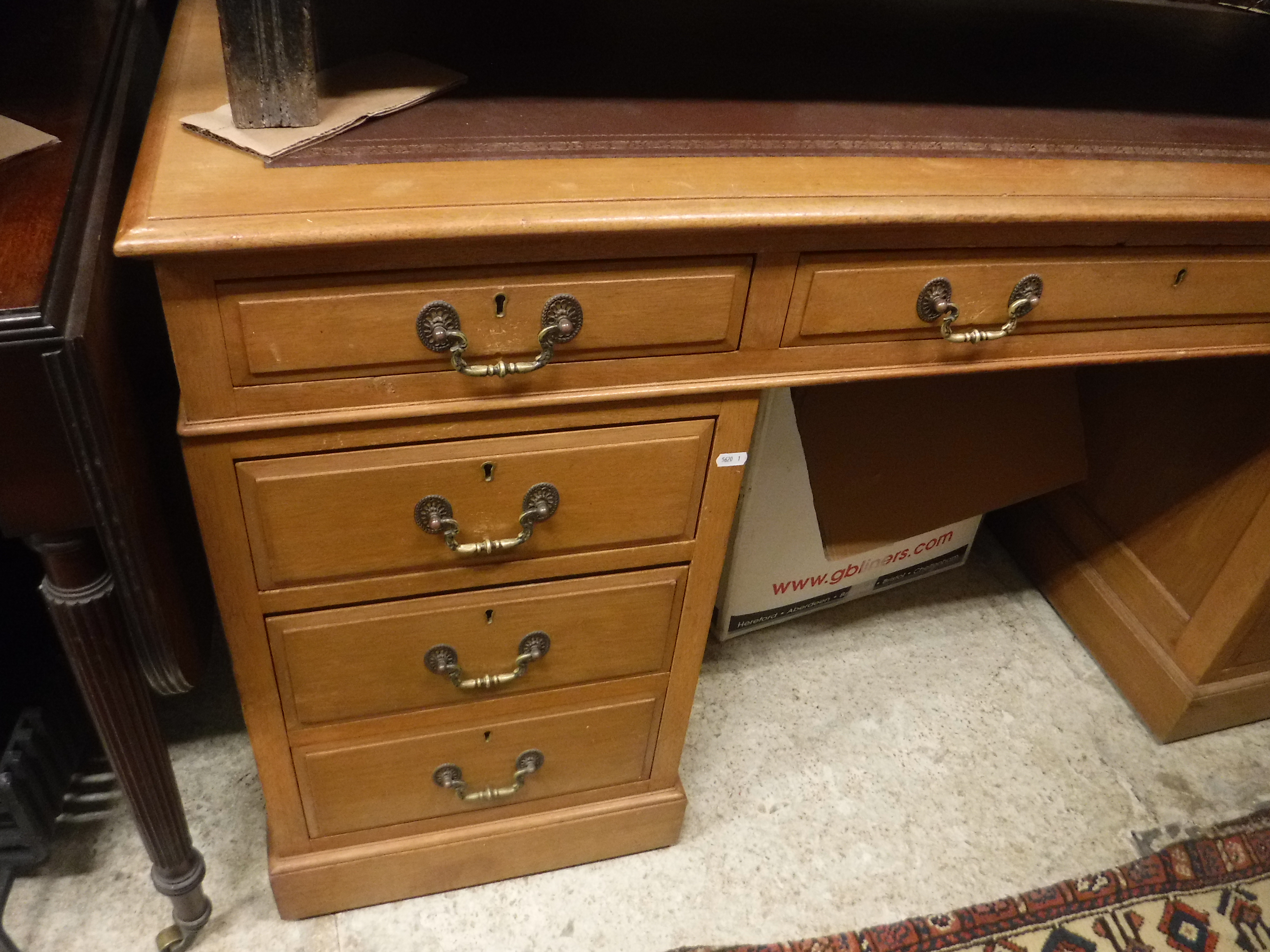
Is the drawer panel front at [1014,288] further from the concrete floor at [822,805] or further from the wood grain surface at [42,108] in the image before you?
the concrete floor at [822,805]

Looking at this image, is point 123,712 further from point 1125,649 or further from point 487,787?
point 1125,649

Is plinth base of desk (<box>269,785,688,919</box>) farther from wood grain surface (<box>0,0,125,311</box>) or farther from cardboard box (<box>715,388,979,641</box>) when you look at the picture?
wood grain surface (<box>0,0,125,311</box>)

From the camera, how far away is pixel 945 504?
4.52 ft

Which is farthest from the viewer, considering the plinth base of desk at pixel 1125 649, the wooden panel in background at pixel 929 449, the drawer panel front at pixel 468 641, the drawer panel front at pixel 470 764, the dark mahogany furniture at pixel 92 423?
the plinth base of desk at pixel 1125 649

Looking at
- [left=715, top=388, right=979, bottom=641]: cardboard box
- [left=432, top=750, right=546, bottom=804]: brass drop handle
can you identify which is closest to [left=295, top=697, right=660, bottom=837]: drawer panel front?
[left=432, top=750, right=546, bottom=804]: brass drop handle

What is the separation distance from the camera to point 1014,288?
858 millimetres

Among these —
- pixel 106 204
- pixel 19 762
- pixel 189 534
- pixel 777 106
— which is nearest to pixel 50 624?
pixel 19 762

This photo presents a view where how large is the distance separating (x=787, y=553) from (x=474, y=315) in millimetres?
835

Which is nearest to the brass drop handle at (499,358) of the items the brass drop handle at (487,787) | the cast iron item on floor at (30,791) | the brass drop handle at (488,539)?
the brass drop handle at (488,539)

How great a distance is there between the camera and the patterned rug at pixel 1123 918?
1.18 metres

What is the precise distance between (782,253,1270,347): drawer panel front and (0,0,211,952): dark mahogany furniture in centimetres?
56

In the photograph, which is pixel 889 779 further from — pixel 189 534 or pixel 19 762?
pixel 19 762

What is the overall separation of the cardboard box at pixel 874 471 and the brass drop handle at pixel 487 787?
1.51ft

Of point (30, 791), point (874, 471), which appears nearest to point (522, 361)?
point (874, 471)
